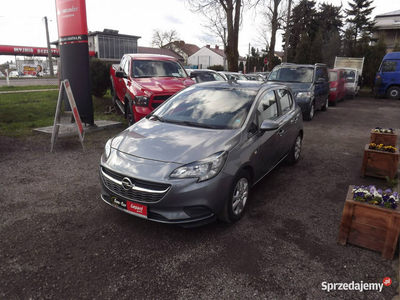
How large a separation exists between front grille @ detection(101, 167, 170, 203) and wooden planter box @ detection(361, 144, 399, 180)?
12.8 ft

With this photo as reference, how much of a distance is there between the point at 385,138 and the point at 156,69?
6.12 meters

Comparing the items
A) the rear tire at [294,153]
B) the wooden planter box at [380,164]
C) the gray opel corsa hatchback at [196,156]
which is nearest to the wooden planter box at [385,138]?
the wooden planter box at [380,164]

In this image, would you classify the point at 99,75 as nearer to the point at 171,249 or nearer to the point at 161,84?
the point at 161,84

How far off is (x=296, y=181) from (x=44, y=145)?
18.0 feet

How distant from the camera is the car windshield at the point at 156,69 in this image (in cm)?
867

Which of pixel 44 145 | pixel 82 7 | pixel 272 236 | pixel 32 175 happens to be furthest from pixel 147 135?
pixel 82 7

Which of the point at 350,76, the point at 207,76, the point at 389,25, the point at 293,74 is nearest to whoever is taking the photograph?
the point at 293,74

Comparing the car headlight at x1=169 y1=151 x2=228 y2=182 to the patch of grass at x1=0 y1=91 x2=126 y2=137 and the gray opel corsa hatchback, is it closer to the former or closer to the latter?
the gray opel corsa hatchback

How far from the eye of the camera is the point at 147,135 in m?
3.84

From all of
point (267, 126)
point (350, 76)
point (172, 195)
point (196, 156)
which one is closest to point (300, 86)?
point (267, 126)

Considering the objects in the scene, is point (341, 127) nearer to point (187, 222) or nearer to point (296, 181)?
point (296, 181)

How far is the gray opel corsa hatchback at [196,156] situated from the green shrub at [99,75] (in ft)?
28.7

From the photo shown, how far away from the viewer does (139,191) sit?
10.4 feet

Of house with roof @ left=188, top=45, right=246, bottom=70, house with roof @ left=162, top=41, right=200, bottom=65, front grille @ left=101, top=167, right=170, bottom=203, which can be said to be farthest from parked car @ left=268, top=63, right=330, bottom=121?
house with roof @ left=188, top=45, right=246, bottom=70
